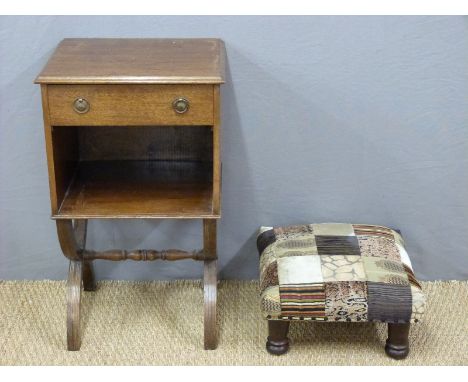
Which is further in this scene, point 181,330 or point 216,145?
point 181,330

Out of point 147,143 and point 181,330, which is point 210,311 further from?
point 147,143

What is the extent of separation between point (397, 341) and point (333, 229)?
36cm

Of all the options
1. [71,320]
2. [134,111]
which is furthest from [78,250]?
[134,111]

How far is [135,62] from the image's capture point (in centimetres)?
178

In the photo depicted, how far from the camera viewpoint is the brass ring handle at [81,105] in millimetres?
1709

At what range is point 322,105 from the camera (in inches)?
82.5

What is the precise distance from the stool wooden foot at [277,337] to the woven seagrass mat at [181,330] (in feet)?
0.07

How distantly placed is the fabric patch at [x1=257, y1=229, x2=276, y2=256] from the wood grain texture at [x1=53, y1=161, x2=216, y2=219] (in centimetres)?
27

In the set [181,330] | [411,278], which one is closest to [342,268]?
[411,278]

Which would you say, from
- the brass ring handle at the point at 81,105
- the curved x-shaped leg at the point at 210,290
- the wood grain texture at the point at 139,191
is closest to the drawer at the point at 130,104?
the brass ring handle at the point at 81,105

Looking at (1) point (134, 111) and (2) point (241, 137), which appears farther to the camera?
(2) point (241, 137)

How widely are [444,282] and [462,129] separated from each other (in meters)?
0.52

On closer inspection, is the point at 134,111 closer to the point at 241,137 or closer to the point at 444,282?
the point at 241,137
